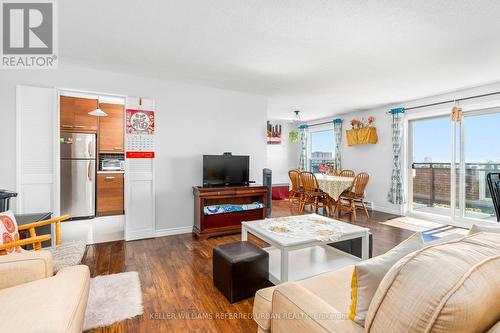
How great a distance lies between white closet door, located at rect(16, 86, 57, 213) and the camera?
9.86 ft

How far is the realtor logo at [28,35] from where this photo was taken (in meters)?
2.06

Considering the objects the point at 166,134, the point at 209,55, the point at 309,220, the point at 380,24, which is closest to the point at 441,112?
the point at 380,24

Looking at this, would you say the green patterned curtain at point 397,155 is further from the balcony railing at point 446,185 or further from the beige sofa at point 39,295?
the beige sofa at point 39,295

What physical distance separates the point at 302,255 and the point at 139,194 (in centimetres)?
245

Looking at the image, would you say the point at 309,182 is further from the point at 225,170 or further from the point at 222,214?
the point at 222,214

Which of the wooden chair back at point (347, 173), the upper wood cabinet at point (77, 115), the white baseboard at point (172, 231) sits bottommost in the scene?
the white baseboard at point (172, 231)

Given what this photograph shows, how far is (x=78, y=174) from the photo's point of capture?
4598mm

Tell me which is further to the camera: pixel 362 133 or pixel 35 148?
pixel 362 133

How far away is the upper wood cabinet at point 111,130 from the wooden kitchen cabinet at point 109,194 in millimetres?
548

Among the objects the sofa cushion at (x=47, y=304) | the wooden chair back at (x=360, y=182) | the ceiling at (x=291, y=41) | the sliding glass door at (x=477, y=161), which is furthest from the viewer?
the wooden chair back at (x=360, y=182)

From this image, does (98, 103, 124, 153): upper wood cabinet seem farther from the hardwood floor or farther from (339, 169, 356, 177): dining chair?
(339, 169, 356, 177): dining chair

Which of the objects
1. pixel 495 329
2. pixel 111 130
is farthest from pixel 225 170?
pixel 495 329

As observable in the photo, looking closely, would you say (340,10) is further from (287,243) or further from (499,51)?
(499,51)

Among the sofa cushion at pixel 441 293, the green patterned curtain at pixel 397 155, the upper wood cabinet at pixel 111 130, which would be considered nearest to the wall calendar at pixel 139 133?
the upper wood cabinet at pixel 111 130
